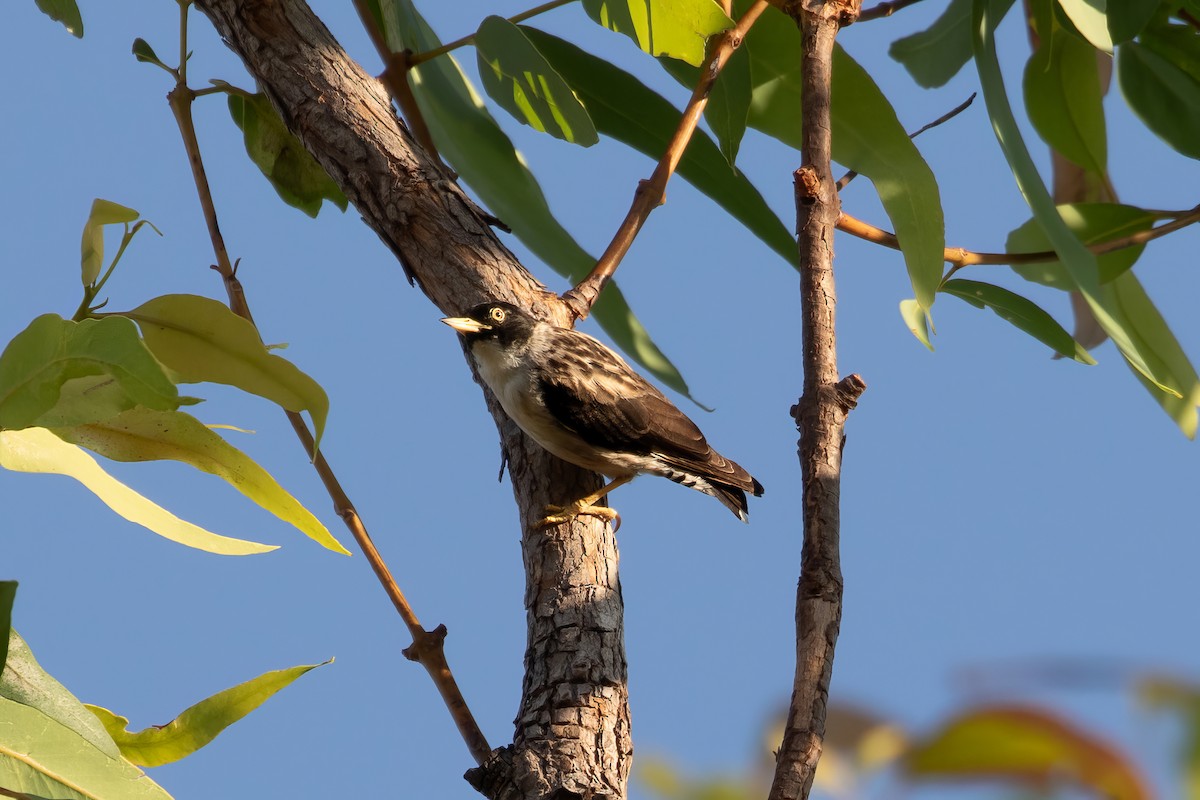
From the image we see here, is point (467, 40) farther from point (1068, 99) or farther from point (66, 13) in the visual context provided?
point (1068, 99)

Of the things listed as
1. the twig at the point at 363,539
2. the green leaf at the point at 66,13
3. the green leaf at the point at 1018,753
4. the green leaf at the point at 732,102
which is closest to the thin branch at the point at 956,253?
the green leaf at the point at 732,102

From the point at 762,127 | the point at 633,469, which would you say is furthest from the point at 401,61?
the point at 633,469

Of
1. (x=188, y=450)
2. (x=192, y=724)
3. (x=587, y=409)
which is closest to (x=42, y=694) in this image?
(x=192, y=724)

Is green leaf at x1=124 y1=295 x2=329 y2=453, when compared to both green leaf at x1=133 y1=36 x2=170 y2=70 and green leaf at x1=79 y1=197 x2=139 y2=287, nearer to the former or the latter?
green leaf at x1=79 y1=197 x2=139 y2=287

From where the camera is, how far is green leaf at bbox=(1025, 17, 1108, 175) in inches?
137

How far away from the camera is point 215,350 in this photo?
2.08 m

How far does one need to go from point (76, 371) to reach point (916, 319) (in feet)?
5.34

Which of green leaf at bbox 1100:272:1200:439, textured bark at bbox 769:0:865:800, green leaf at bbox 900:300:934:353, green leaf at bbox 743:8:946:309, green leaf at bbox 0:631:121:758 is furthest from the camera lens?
green leaf at bbox 1100:272:1200:439

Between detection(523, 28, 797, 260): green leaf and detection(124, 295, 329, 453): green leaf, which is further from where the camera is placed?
detection(523, 28, 797, 260): green leaf

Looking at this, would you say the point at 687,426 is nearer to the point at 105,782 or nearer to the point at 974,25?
the point at 974,25

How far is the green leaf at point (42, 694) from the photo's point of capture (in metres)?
1.89

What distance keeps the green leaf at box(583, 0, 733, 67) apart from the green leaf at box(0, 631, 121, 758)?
167 centimetres

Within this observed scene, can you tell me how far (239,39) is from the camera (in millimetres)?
2986

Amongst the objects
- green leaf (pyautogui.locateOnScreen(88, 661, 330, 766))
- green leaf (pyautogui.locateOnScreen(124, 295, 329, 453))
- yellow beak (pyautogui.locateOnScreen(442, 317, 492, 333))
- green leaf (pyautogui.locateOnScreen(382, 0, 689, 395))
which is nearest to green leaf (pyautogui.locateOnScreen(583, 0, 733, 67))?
green leaf (pyautogui.locateOnScreen(382, 0, 689, 395))
